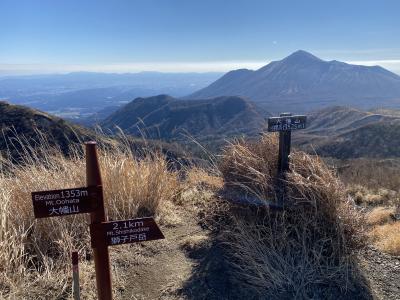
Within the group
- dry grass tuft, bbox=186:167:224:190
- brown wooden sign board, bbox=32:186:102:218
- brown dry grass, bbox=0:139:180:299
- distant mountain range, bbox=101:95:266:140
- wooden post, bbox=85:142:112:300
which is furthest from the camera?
distant mountain range, bbox=101:95:266:140

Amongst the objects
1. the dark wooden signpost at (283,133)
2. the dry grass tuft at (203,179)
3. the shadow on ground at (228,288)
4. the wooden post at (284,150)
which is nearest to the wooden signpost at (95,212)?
the shadow on ground at (228,288)

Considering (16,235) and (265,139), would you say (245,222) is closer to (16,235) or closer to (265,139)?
(265,139)

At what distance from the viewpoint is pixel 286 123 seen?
4.39m

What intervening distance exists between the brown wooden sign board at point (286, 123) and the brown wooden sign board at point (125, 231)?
2.30 metres

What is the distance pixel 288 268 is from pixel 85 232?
1961mm

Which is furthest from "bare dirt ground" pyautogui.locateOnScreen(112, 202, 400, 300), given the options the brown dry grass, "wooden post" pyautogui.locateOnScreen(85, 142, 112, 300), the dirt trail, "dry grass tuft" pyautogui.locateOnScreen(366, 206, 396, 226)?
"dry grass tuft" pyautogui.locateOnScreen(366, 206, 396, 226)

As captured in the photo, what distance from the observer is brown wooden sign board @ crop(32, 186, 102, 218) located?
230 centimetres

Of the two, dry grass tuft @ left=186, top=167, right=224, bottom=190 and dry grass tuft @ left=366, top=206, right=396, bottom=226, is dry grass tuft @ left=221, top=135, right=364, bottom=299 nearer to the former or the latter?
dry grass tuft @ left=186, top=167, right=224, bottom=190

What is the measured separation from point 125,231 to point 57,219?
1662 mm

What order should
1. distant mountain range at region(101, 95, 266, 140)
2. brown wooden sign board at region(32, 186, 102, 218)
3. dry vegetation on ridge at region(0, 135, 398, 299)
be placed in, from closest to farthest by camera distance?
brown wooden sign board at region(32, 186, 102, 218)
dry vegetation on ridge at region(0, 135, 398, 299)
distant mountain range at region(101, 95, 266, 140)

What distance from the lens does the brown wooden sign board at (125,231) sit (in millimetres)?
2369

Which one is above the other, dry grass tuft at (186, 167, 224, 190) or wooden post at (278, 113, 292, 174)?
wooden post at (278, 113, 292, 174)

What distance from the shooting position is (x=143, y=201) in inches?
192

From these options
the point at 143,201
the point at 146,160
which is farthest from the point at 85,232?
the point at 146,160
